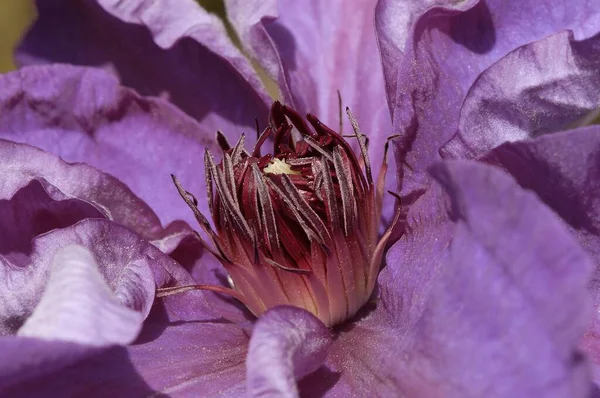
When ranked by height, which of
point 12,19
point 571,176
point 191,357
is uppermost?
point 571,176

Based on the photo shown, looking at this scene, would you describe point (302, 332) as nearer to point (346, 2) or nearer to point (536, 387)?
point (536, 387)

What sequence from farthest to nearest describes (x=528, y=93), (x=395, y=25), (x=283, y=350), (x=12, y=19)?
(x=12, y=19) < (x=395, y=25) < (x=528, y=93) < (x=283, y=350)

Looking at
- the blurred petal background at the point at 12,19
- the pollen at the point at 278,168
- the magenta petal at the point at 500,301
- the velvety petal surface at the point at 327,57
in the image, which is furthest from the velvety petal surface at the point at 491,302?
the blurred petal background at the point at 12,19

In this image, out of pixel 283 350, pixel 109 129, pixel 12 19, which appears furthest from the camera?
pixel 12 19

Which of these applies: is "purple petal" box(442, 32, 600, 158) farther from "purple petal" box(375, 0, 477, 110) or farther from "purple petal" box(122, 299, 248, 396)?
"purple petal" box(122, 299, 248, 396)

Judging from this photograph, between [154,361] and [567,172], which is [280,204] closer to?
[154,361]

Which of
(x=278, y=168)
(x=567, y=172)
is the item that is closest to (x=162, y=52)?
(x=278, y=168)

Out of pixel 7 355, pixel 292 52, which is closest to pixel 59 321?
pixel 7 355
